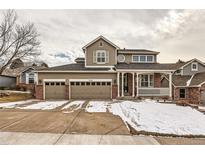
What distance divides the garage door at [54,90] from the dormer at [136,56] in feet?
21.5

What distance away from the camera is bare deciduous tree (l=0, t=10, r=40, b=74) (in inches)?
915

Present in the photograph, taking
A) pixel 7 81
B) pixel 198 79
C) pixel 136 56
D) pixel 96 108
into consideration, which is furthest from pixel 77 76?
pixel 7 81

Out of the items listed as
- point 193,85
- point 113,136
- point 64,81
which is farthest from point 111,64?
point 113,136

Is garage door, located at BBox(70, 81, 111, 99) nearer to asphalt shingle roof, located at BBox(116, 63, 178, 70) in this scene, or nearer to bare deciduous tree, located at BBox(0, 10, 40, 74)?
asphalt shingle roof, located at BBox(116, 63, 178, 70)

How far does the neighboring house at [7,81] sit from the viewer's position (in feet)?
94.0

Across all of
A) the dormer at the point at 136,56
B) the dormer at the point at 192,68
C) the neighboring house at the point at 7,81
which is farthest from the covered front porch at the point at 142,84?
the neighboring house at the point at 7,81

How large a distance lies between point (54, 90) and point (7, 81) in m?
15.8

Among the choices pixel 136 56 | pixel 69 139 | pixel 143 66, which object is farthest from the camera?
pixel 136 56

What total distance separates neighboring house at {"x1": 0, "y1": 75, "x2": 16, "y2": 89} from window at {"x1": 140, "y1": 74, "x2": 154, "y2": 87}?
61.4ft

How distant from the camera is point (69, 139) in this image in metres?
5.61

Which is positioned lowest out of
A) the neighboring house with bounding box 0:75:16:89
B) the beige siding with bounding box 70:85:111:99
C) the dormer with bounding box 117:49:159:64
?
the beige siding with bounding box 70:85:111:99

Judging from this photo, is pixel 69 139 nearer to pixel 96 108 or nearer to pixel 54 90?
pixel 96 108

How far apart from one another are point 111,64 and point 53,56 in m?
9.66

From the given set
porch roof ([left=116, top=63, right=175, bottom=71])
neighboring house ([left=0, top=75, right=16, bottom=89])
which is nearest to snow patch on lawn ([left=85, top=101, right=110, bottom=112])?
porch roof ([left=116, top=63, right=175, bottom=71])
